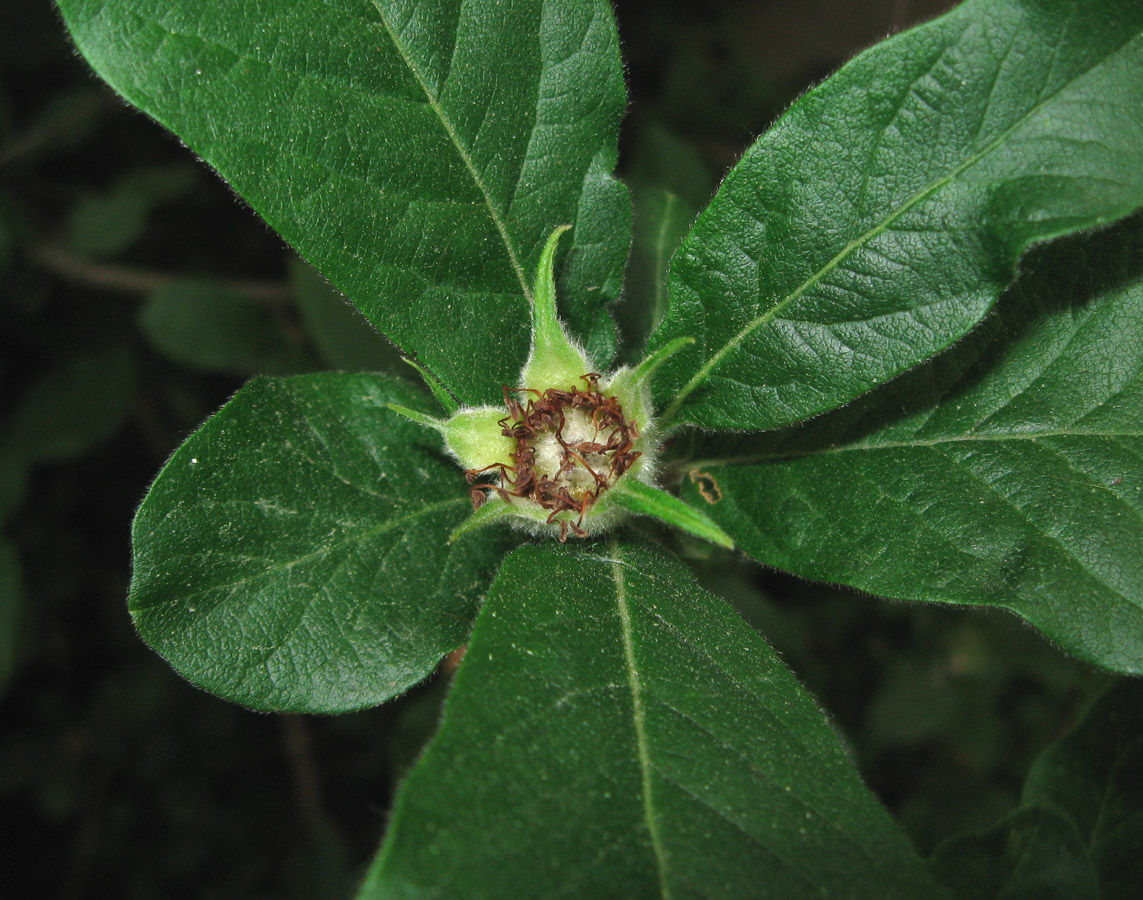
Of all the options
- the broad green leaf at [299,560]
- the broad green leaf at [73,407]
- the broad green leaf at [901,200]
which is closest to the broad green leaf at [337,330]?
the broad green leaf at [299,560]

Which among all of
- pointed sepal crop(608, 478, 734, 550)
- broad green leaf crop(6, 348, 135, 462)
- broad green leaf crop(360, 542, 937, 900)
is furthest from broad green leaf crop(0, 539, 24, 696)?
pointed sepal crop(608, 478, 734, 550)

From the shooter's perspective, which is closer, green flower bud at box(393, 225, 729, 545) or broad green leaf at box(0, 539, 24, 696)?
green flower bud at box(393, 225, 729, 545)

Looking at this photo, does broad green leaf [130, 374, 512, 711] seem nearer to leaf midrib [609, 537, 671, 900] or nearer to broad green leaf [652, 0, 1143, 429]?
leaf midrib [609, 537, 671, 900]

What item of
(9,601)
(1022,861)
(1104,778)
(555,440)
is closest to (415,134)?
(555,440)

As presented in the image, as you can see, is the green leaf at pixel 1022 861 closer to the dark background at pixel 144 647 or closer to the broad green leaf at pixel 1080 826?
the broad green leaf at pixel 1080 826

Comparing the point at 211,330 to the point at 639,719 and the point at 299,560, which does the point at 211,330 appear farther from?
the point at 639,719
